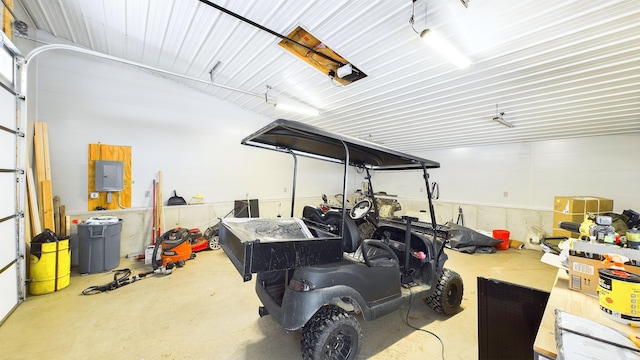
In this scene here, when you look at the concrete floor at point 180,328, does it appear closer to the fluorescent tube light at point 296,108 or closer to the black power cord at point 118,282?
the black power cord at point 118,282

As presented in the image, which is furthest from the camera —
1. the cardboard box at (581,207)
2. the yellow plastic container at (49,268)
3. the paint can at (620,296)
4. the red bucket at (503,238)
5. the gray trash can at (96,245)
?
the red bucket at (503,238)

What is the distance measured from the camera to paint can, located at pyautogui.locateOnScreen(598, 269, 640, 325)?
1.11 meters

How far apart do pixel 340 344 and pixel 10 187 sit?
390 cm

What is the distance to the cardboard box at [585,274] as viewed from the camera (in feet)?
4.70

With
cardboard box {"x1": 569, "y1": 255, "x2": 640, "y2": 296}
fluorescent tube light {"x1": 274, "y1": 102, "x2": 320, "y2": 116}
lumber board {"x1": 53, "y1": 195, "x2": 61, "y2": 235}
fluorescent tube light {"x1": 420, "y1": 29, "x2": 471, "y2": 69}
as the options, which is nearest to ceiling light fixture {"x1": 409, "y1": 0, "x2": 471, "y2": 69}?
fluorescent tube light {"x1": 420, "y1": 29, "x2": 471, "y2": 69}

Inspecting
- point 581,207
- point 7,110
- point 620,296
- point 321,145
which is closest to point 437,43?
point 321,145

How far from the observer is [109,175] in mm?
4426

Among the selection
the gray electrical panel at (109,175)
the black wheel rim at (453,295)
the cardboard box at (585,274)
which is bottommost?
the black wheel rim at (453,295)

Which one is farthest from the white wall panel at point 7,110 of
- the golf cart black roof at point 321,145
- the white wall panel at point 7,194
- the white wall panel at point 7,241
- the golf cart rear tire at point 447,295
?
the golf cart rear tire at point 447,295

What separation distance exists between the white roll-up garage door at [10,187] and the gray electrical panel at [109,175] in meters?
1.61

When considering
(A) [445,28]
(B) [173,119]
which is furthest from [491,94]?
(B) [173,119]

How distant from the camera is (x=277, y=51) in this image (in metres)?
3.63

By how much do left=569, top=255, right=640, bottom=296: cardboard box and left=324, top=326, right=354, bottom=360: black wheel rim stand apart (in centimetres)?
155

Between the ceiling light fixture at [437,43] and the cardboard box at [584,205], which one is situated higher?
the ceiling light fixture at [437,43]
